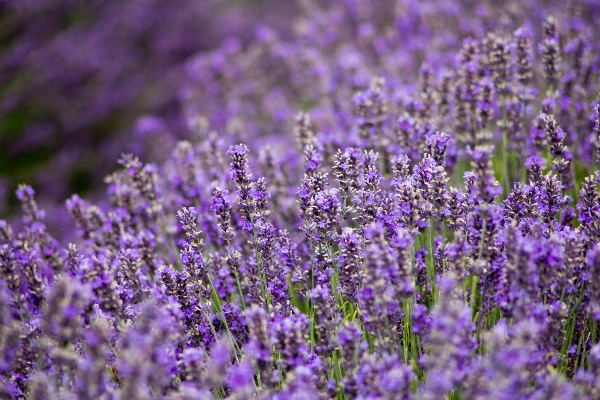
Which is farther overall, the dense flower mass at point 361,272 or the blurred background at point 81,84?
the blurred background at point 81,84

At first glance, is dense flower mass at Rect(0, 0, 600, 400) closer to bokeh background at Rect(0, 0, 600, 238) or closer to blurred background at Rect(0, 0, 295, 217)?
bokeh background at Rect(0, 0, 600, 238)

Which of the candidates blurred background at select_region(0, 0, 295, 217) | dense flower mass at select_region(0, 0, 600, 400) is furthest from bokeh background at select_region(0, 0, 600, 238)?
dense flower mass at select_region(0, 0, 600, 400)

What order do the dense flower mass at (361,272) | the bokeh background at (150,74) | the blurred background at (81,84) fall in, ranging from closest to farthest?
the dense flower mass at (361,272) < the bokeh background at (150,74) < the blurred background at (81,84)

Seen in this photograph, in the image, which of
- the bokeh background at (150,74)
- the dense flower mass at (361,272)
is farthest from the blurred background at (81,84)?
the dense flower mass at (361,272)

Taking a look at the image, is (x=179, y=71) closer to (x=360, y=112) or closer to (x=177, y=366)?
(x=360, y=112)

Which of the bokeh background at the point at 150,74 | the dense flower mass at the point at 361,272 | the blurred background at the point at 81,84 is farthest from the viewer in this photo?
the blurred background at the point at 81,84

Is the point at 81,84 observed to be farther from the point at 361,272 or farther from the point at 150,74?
the point at 361,272

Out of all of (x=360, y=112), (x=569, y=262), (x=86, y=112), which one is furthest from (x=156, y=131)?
(x=569, y=262)

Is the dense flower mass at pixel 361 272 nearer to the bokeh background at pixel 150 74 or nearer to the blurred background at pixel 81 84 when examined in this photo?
the bokeh background at pixel 150 74

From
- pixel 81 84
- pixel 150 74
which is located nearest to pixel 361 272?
pixel 81 84
